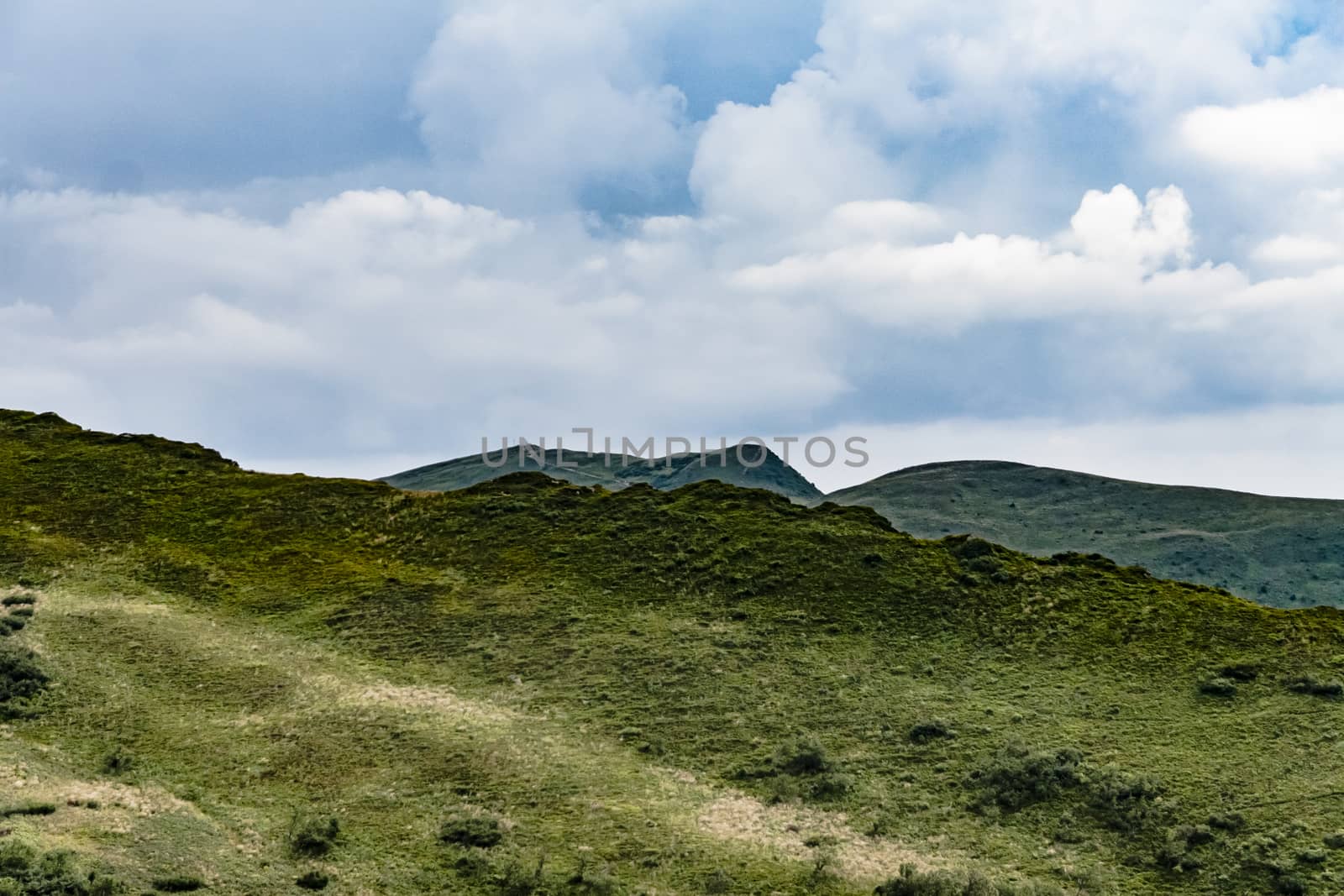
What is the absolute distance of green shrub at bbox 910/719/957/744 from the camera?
41812 mm

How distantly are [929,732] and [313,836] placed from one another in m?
23.5

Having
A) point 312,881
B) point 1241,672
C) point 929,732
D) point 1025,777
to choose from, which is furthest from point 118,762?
point 1241,672

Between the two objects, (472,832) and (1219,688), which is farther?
(1219,688)

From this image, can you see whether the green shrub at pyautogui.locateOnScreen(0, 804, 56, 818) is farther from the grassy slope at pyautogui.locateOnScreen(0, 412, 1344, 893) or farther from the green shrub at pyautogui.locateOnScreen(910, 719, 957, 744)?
the green shrub at pyautogui.locateOnScreen(910, 719, 957, 744)

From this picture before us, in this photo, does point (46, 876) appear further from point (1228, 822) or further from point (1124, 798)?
point (1228, 822)

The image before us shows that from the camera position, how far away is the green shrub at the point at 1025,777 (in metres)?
37.0

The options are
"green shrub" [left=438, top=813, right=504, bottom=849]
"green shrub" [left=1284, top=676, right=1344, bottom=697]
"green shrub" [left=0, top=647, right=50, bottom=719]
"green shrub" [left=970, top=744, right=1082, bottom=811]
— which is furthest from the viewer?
"green shrub" [left=1284, top=676, right=1344, bottom=697]

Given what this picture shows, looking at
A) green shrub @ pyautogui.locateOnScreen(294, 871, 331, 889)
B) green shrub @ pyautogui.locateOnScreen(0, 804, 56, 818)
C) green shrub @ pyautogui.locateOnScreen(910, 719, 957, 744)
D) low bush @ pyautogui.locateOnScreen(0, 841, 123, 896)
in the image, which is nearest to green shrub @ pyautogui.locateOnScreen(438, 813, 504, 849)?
green shrub @ pyautogui.locateOnScreen(294, 871, 331, 889)

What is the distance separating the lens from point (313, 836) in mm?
30891

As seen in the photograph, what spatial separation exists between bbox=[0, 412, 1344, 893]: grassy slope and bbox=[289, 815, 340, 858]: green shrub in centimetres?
59

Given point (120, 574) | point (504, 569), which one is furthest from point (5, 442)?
point (504, 569)

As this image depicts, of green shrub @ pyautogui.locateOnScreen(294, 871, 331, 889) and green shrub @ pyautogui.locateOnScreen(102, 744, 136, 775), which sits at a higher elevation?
green shrub @ pyautogui.locateOnScreen(102, 744, 136, 775)

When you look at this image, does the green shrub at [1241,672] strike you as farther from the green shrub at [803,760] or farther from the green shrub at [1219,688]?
the green shrub at [803,760]

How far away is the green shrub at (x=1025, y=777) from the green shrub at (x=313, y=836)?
2152cm
